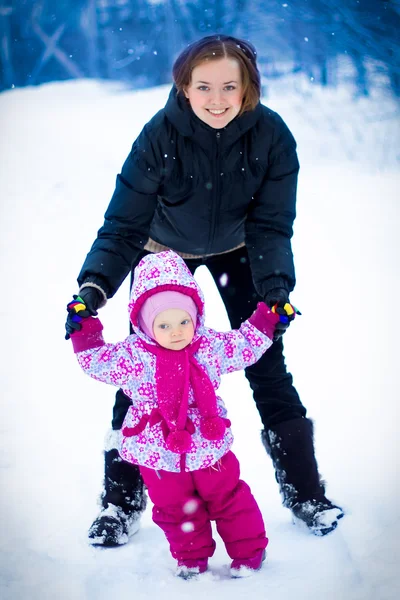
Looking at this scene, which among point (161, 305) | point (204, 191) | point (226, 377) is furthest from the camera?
point (226, 377)

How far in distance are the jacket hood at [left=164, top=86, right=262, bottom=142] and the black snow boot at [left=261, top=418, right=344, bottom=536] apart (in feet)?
2.75

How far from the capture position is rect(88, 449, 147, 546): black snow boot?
1.84m

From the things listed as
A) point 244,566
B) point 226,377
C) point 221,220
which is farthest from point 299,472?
point 226,377

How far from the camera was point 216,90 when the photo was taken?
162cm

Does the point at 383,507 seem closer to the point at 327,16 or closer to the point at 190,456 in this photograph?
the point at 190,456

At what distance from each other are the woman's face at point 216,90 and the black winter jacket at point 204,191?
0.05 m

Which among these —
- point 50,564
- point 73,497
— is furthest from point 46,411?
point 50,564

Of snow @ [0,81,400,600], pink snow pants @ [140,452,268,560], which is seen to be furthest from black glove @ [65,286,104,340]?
snow @ [0,81,400,600]

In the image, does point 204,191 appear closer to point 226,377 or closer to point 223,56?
point 223,56

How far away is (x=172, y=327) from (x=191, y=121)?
0.54 m

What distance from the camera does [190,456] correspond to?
61.4 inches

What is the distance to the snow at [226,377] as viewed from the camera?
1674 millimetres

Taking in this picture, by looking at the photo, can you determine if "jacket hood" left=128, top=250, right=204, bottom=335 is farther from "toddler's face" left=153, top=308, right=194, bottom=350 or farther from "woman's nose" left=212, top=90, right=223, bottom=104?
"woman's nose" left=212, top=90, right=223, bottom=104

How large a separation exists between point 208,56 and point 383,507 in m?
1.33
